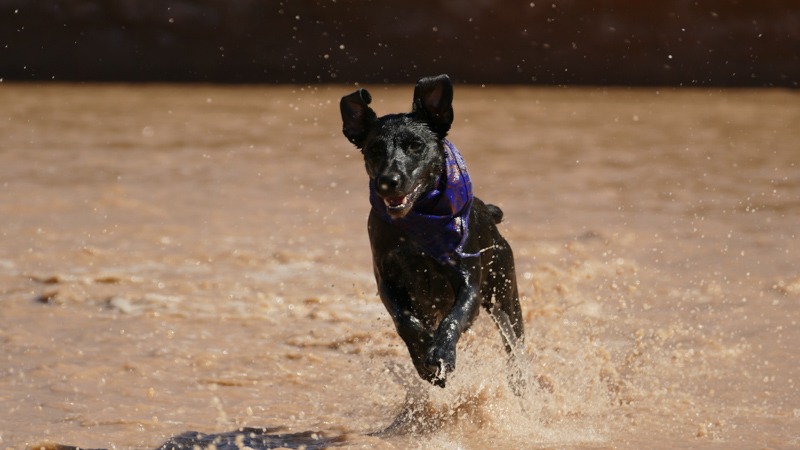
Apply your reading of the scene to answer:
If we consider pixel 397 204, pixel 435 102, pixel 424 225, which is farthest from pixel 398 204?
pixel 435 102

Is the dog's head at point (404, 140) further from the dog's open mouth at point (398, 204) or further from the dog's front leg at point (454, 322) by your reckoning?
the dog's front leg at point (454, 322)

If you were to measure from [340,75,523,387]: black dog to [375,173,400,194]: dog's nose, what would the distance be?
0.03 meters

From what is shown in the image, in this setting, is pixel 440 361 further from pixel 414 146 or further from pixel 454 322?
pixel 414 146

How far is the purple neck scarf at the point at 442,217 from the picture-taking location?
4152 millimetres

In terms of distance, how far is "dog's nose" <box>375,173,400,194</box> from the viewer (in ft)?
12.9

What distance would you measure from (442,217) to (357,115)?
0.46 meters

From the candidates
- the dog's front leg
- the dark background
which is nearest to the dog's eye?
the dog's front leg

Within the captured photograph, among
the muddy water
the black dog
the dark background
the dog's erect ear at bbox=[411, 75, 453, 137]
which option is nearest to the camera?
A: the black dog

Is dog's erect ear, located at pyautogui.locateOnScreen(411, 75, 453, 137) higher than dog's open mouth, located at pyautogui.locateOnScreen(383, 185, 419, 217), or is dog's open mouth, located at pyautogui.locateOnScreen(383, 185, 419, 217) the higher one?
dog's erect ear, located at pyautogui.locateOnScreen(411, 75, 453, 137)

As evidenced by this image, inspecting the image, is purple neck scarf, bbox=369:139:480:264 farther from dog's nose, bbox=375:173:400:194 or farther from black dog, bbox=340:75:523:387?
dog's nose, bbox=375:173:400:194

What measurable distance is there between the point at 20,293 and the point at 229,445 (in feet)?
8.75

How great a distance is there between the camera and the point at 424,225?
415 cm

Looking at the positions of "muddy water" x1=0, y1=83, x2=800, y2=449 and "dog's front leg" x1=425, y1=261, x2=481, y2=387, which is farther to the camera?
"muddy water" x1=0, y1=83, x2=800, y2=449

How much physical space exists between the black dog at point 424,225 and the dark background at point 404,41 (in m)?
11.3
